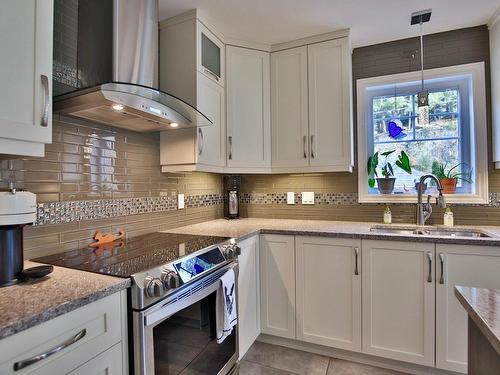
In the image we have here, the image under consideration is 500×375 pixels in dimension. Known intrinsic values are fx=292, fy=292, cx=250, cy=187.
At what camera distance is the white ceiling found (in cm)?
198

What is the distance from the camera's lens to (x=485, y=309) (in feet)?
2.56

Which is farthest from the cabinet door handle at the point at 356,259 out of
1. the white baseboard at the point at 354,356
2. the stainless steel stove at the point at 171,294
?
the stainless steel stove at the point at 171,294

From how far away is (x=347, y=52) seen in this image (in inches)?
91.5

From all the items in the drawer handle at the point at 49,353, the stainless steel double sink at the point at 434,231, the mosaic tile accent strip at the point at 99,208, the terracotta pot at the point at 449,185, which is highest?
the terracotta pot at the point at 449,185

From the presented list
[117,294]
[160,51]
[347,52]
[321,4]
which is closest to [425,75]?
[347,52]

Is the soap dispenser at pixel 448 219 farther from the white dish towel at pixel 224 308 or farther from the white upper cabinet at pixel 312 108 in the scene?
the white dish towel at pixel 224 308

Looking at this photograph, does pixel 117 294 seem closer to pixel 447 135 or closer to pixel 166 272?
pixel 166 272

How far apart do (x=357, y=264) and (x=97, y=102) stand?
70.4 inches

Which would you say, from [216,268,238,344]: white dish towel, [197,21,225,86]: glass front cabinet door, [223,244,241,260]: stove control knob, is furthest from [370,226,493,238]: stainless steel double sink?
[197,21,225,86]: glass front cabinet door

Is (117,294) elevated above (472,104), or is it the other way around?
(472,104)

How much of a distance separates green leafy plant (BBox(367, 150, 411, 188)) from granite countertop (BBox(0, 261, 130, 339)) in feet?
6.95

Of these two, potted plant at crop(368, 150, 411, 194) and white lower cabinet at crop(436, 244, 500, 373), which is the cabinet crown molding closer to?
potted plant at crop(368, 150, 411, 194)

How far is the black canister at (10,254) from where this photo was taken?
100 cm

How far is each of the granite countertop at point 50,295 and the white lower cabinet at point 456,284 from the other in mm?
1795
